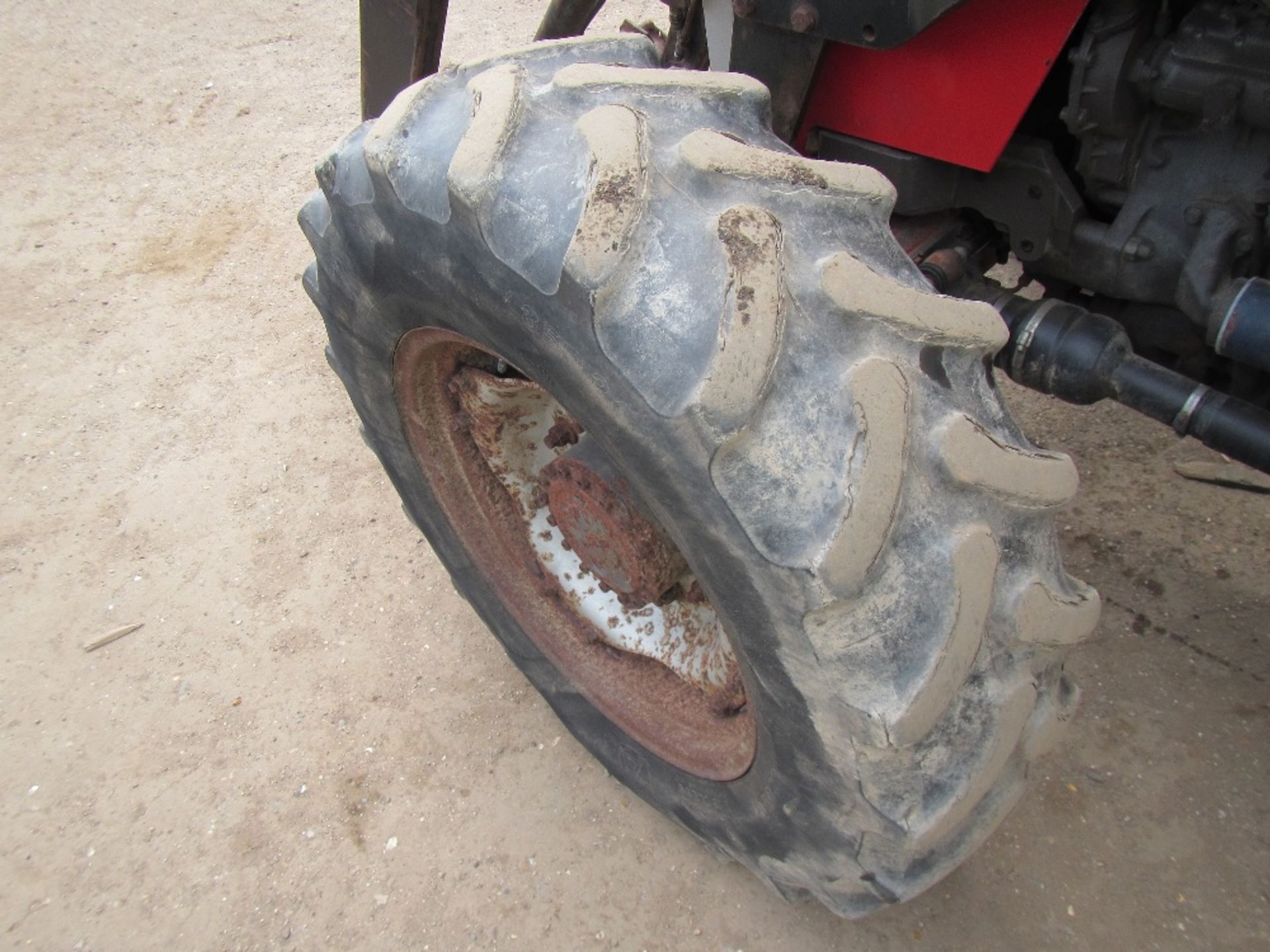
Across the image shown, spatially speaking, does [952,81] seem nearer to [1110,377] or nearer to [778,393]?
[1110,377]

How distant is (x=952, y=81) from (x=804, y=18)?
0.21 m

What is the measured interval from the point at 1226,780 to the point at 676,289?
152 cm

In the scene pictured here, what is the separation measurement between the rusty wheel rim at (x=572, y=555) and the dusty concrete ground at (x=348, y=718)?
280mm

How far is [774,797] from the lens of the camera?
1.28m

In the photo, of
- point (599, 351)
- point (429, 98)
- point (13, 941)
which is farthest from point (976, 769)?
point (13, 941)

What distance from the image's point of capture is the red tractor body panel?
1.16m

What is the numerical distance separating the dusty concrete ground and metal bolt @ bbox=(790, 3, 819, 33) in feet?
4.40

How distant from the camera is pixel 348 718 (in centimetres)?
197

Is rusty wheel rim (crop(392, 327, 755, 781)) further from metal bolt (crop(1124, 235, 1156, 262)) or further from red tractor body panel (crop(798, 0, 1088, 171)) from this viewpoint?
metal bolt (crop(1124, 235, 1156, 262))

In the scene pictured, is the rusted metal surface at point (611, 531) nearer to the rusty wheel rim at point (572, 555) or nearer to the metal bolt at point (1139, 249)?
the rusty wheel rim at point (572, 555)

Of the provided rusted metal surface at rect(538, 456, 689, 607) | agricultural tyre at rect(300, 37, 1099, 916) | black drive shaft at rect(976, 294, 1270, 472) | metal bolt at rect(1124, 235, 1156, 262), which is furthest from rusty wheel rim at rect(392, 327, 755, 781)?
metal bolt at rect(1124, 235, 1156, 262)

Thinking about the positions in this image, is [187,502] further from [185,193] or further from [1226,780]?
[1226,780]

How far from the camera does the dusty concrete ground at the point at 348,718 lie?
5.42ft

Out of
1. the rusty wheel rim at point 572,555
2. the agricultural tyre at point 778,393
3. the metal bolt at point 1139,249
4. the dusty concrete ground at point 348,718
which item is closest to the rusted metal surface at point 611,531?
the rusty wheel rim at point 572,555
